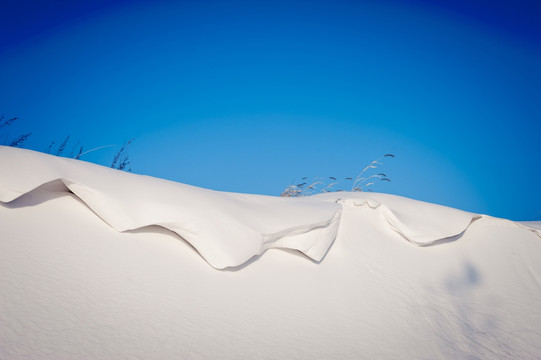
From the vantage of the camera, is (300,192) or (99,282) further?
(300,192)

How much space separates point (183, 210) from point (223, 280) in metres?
0.31

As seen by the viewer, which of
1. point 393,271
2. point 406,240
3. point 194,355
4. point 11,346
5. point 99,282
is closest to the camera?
point 11,346

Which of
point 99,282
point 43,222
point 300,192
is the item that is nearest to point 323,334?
point 99,282

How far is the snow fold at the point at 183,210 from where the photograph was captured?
1.01 meters

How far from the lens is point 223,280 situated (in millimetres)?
1059

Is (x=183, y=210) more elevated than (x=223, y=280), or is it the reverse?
(x=183, y=210)

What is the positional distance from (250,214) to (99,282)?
2.09 feet

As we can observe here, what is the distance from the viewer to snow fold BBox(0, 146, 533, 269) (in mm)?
1015

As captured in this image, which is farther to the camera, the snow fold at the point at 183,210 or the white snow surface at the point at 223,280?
the snow fold at the point at 183,210

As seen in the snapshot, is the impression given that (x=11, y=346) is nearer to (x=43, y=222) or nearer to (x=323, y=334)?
(x=43, y=222)

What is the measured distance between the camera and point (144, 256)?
40.3 inches

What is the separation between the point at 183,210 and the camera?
44.7 inches

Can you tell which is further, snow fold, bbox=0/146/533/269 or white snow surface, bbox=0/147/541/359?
snow fold, bbox=0/146/533/269

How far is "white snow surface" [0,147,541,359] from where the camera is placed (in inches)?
27.9
